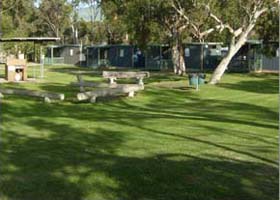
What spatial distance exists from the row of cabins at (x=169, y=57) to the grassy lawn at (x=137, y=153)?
3137 centimetres

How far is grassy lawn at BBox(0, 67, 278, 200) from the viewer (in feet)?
21.9

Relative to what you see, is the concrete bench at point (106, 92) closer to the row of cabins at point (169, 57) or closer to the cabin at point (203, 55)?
the row of cabins at point (169, 57)

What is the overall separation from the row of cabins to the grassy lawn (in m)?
31.4

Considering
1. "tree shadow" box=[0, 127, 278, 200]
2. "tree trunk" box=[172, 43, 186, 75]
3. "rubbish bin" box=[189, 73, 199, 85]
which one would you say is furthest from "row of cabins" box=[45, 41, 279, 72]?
"tree shadow" box=[0, 127, 278, 200]

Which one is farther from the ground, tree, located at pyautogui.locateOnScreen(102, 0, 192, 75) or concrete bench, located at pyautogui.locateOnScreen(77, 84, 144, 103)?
tree, located at pyautogui.locateOnScreen(102, 0, 192, 75)

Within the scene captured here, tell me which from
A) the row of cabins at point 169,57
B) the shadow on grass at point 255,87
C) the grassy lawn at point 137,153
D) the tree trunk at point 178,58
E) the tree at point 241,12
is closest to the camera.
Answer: the grassy lawn at point 137,153

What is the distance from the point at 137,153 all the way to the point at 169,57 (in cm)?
4921

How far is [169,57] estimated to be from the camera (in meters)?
58.1

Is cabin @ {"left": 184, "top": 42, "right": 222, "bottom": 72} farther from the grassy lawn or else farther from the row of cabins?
the grassy lawn

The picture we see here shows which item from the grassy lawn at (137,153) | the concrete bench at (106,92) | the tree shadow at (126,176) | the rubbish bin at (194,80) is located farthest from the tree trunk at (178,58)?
the tree shadow at (126,176)

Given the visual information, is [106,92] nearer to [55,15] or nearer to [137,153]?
[137,153]

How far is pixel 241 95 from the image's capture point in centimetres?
2417

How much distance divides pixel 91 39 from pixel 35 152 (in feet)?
257

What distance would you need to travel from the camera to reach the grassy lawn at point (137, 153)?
21.9ft
